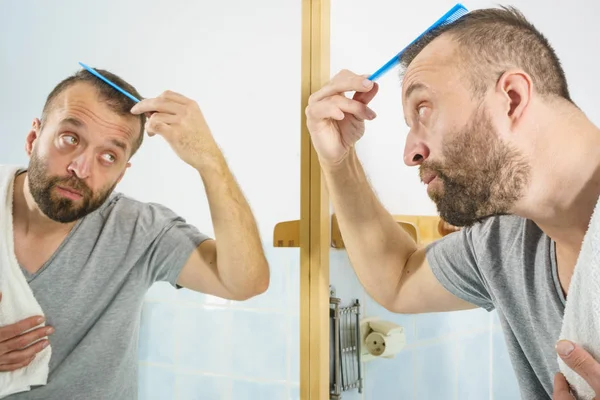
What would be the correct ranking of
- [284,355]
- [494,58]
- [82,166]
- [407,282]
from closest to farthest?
[494,58], [407,282], [82,166], [284,355]

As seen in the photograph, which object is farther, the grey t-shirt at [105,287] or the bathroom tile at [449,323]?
the grey t-shirt at [105,287]

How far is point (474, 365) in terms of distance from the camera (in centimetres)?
98

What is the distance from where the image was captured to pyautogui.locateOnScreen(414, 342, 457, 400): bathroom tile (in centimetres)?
103

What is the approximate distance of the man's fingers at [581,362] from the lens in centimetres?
79

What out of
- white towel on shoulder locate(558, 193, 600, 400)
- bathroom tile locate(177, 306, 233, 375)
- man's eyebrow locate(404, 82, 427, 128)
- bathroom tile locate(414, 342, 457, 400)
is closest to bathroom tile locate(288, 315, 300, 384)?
bathroom tile locate(177, 306, 233, 375)

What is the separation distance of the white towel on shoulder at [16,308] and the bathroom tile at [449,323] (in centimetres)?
74

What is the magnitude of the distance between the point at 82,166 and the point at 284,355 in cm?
61

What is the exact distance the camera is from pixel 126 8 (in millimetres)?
1322

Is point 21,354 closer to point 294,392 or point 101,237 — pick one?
point 101,237

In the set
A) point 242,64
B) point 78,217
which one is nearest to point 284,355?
point 78,217

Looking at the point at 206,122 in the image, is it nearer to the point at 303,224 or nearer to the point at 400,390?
the point at 303,224

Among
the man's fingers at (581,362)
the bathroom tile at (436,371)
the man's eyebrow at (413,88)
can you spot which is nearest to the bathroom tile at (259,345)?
the bathroom tile at (436,371)

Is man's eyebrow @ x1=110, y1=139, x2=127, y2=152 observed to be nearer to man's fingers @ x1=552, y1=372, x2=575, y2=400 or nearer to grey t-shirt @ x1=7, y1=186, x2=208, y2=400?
grey t-shirt @ x1=7, y1=186, x2=208, y2=400

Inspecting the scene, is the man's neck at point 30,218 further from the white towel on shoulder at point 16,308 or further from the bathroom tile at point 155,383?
the bathroom tile at point 155,383
